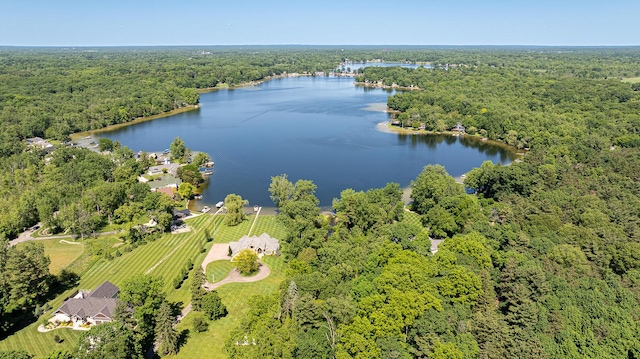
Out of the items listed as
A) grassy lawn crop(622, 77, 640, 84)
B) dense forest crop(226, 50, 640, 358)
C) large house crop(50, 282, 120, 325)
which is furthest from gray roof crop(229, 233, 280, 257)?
grassy lawn crop(622, 77, 640, 84)

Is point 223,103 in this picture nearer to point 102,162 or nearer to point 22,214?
point 102,162

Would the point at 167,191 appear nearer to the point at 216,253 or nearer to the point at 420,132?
the point at 216,253

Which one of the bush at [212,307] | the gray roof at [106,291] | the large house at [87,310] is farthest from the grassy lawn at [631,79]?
the large house at [87,310]

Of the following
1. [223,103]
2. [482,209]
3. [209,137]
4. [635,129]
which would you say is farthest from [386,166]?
[223,103]

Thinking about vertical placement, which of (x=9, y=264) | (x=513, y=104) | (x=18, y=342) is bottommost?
(x=18, y=342)

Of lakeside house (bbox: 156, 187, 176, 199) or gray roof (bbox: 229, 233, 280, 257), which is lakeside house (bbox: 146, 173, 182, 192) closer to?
lakeside house (bbox: 156, 187, 176, 199)

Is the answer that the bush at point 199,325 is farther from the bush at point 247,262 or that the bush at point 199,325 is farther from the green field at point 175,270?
the bush at point 247,262
